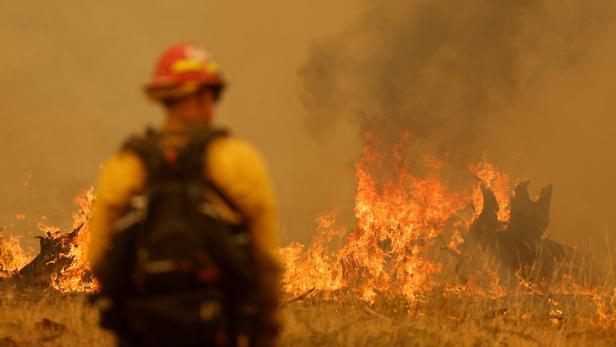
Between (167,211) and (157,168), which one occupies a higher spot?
(157,168)

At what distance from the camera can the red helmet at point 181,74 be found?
9.75ft

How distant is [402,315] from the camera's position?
9.14 metres

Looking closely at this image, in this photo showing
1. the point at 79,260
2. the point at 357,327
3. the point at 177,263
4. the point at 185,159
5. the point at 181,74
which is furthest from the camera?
the point at 79,260

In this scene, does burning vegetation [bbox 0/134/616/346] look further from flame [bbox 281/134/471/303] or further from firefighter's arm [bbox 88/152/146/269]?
firefighter's arm [bbox 88/152/146/269]

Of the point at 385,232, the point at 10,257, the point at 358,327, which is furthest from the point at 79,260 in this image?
the point at 385,232

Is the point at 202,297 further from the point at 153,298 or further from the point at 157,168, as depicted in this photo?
the point at 157,168

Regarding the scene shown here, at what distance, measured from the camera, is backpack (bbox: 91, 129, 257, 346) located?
2.66 m

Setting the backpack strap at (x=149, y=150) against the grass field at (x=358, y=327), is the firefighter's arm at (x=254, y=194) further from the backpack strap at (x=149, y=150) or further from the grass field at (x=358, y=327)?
the grass field at (x=358, y=327)

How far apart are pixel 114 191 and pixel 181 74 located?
623mm

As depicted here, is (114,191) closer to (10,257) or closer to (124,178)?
(124,178)

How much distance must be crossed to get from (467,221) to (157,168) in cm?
3043

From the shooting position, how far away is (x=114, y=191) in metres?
2.93

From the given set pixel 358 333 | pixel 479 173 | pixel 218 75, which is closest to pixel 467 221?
pixel 479 173

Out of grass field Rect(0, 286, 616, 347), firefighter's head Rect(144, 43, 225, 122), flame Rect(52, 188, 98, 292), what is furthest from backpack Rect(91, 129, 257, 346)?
flame Rect(52, 188, 98, 292)
